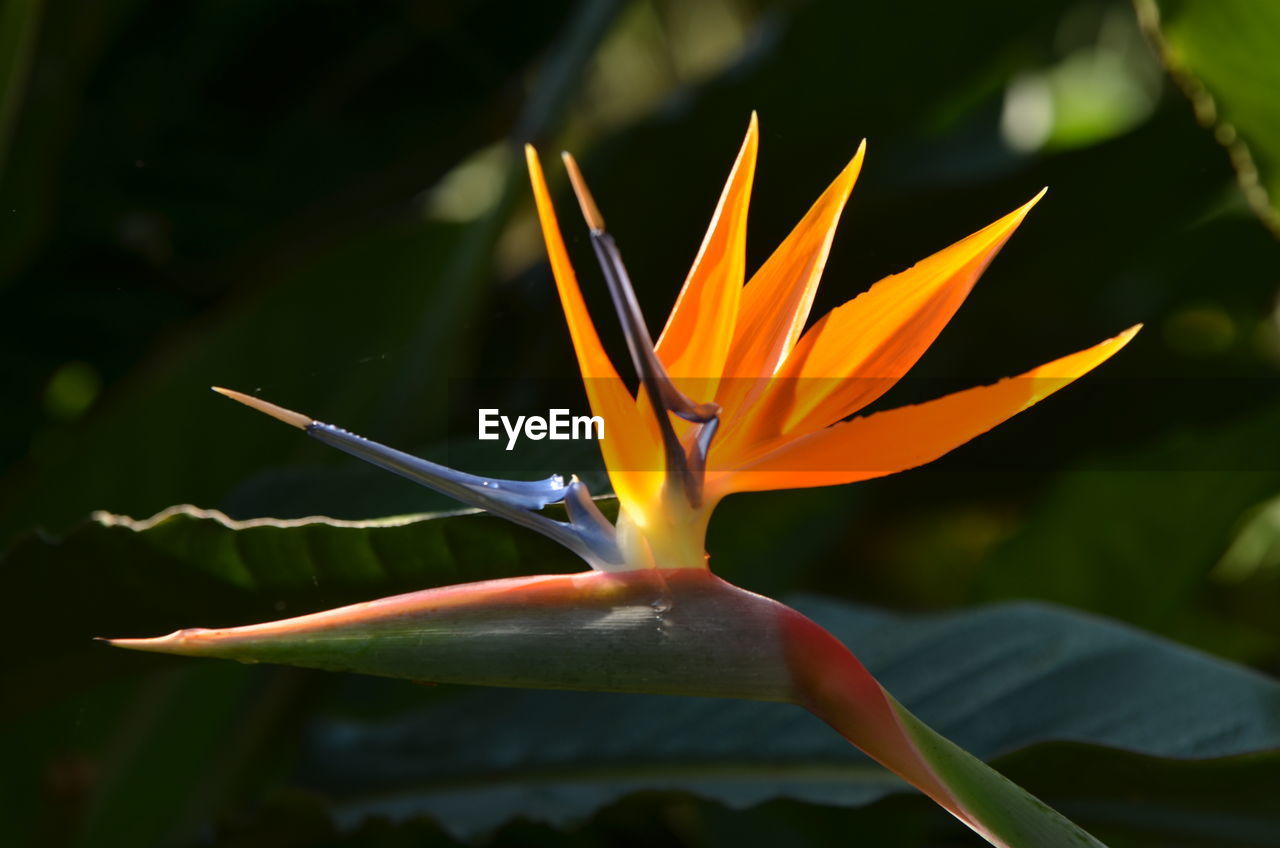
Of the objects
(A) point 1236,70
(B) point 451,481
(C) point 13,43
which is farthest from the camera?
(C) point 13,43

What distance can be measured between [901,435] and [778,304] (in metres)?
0.05

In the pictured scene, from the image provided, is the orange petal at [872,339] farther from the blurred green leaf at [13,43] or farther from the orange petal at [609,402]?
the blurred green leaf at [13,43]

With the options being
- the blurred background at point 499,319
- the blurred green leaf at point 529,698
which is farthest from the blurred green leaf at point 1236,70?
the blurred green leaf at point 529,698

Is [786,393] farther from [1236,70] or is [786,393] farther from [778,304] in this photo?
[1236,70]

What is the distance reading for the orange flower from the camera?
1.04 ft

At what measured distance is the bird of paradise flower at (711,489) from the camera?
0.29m

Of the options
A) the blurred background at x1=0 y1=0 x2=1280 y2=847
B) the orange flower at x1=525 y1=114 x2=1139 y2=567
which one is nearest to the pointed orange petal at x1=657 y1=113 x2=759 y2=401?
the orange flower at x1=525 y1=114 x2=1139 y2=567

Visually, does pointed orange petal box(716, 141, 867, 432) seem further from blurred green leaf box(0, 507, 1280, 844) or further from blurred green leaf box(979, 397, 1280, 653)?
blurred green leaf box(979, 397, 1280, 653)

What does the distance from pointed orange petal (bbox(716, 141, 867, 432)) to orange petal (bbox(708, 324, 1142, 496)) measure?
0.06ft

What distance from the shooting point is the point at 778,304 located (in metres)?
0.35

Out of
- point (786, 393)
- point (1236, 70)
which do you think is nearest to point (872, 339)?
point (786, 393)

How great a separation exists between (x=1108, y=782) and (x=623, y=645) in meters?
0.32

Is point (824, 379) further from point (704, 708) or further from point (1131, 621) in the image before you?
point (1131, 621)

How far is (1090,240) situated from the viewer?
980 millimetres
